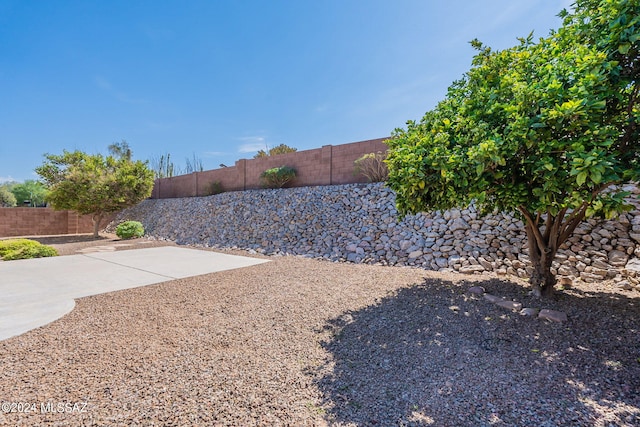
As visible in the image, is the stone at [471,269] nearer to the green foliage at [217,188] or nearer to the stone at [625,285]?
the stone at [625,285]

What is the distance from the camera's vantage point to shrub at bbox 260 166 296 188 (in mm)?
12000

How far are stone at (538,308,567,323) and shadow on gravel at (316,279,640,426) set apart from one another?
0.27 feet

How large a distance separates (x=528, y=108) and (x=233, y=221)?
10.3 m

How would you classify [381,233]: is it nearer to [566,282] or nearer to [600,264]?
[566,282]

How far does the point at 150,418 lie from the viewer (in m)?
1.67

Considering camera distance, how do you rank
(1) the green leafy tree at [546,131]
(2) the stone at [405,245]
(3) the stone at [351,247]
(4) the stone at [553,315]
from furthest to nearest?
1. (3) the stone at [351,247]
2. (2) the stone at [405,245]
3. (4) the stone at [553,315]
4. (1) the green leafy tree at [546,131]

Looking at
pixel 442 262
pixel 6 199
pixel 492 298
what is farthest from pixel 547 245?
pixel 6 199

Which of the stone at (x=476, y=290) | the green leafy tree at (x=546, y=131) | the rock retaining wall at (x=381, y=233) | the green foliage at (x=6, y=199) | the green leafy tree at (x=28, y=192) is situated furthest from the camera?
the green leafy tree at (x=28, y=192)

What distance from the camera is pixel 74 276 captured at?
521cm

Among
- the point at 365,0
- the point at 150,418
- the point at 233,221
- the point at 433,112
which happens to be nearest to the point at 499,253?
the point at 433,112

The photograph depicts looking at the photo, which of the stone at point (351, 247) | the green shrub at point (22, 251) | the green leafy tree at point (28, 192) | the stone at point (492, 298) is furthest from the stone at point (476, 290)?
the green leafy tree at point (28, 192)

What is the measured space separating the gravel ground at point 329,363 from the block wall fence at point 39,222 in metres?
16.0

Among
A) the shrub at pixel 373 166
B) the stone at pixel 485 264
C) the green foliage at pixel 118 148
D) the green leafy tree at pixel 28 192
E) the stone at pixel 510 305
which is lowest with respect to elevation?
the stone at pixel 510 305

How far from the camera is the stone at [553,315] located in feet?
9.72
